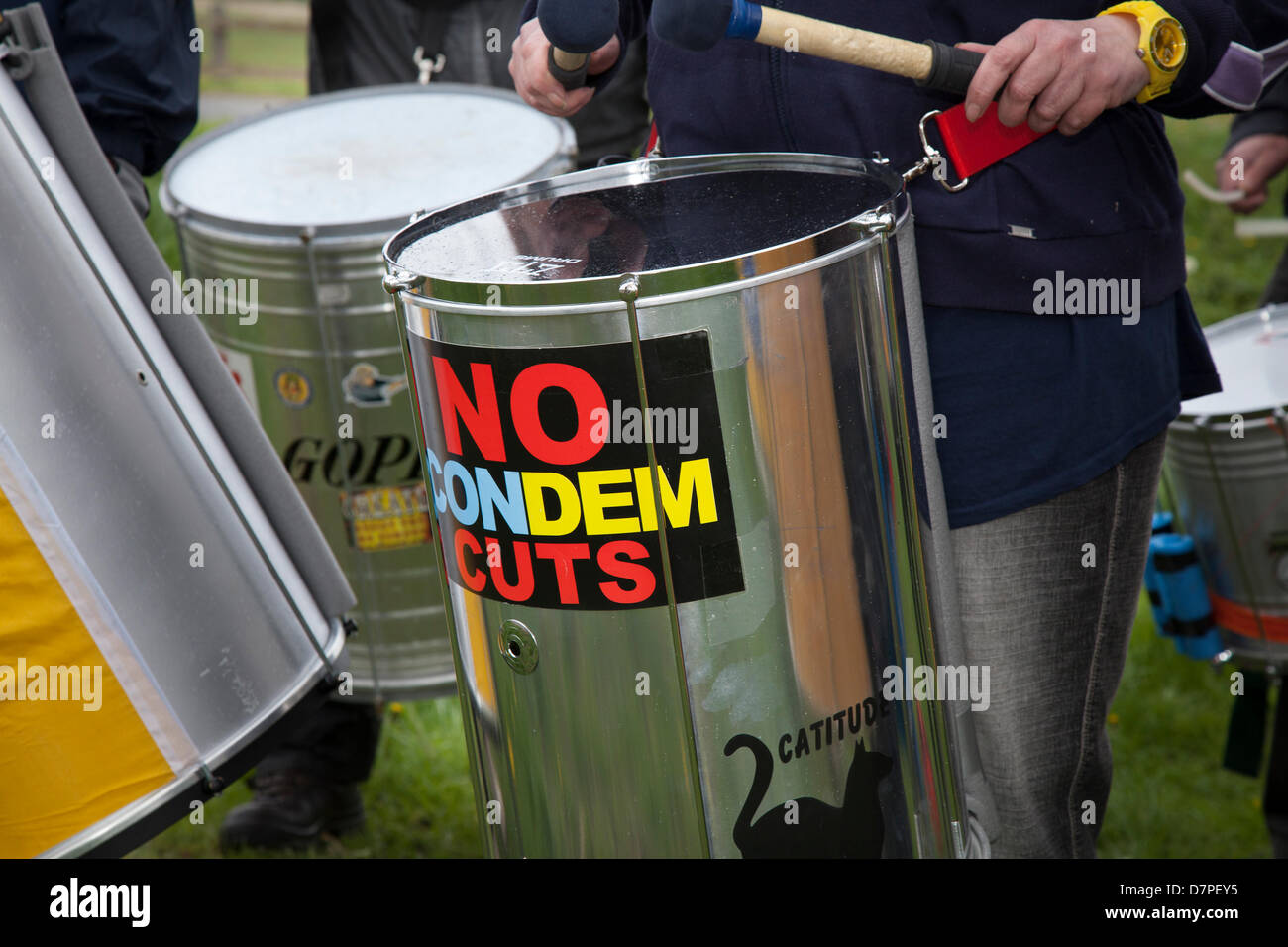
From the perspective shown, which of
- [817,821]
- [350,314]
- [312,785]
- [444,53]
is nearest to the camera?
[817,821]

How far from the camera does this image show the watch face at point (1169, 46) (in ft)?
4.53

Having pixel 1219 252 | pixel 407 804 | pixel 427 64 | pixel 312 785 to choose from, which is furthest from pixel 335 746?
pixel 1219 252

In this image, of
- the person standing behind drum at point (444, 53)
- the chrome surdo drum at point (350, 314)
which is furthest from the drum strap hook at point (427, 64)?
the chrome surdo drum at point (350, 314)

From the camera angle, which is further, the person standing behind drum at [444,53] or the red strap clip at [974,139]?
the person standing behind drum at [444,53]

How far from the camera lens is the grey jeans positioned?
1.61m

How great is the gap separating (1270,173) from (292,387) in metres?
2.01

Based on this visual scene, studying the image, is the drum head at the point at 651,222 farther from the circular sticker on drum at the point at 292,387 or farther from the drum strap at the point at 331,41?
the drum strap at the point at 331,41

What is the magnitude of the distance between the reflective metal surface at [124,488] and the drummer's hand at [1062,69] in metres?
0.95

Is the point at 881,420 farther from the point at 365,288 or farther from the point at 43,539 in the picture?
the point at 365,288

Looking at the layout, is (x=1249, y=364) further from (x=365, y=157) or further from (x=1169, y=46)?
(x=365, y=157)

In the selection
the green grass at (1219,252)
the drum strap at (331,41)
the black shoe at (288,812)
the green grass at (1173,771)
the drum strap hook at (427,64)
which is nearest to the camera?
the green grass at (1173,771)

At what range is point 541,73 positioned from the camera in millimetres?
1621

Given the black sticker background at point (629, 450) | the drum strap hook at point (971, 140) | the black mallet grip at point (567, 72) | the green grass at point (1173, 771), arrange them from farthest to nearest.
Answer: the green grass at point (1173, 771) < the black mallet grip at point (567, 72) < the drum strap hook at point (971, 140) < the black sticker background at point (629, 450)
